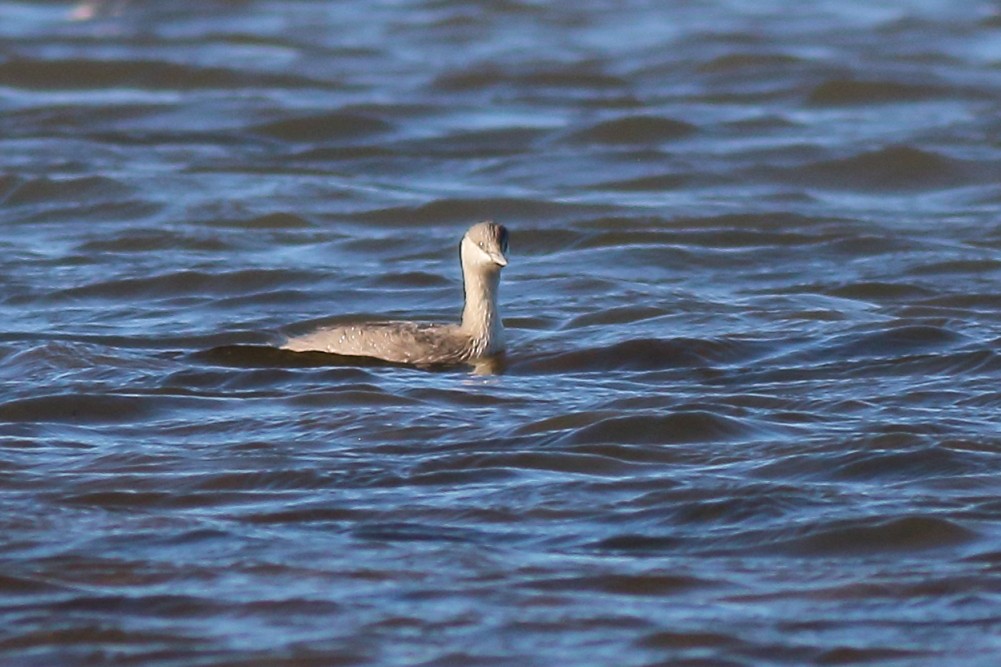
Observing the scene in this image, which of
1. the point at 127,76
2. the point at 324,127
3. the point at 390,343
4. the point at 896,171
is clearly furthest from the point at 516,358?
the point at 127,76

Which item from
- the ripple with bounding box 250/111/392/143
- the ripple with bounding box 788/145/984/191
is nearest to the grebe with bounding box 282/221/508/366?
the ripple with bounding box 788/145/984/191

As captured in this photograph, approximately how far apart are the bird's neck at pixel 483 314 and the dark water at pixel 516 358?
0.30 m

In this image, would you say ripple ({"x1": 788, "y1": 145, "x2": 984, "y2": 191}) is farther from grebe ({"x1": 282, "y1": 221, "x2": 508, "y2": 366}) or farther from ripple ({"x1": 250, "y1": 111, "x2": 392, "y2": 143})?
grebe ({"x1": 282, "y1": 221, "x2": 508, "y2": 366})

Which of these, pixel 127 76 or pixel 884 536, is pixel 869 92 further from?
pixel 884 536

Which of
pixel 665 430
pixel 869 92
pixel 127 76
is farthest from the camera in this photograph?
pixel 127 76

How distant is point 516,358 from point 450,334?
0.34 m

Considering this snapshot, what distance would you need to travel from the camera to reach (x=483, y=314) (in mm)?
10336

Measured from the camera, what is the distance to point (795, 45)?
21.1 meters

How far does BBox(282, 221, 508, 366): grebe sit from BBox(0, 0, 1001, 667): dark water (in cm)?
18

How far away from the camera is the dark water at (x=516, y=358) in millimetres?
6617

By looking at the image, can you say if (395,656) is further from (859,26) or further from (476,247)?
(859,26)

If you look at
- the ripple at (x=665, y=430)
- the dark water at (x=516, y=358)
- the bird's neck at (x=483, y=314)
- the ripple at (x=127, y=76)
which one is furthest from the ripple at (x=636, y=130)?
the ripple at (x=665, y=430)

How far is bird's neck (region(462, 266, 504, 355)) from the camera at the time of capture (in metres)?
10.3

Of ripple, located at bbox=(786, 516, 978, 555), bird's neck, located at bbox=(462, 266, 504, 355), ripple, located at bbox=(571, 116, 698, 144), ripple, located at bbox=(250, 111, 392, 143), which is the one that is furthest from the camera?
ripple, located at bbox=(250, 111, 392, 143)
